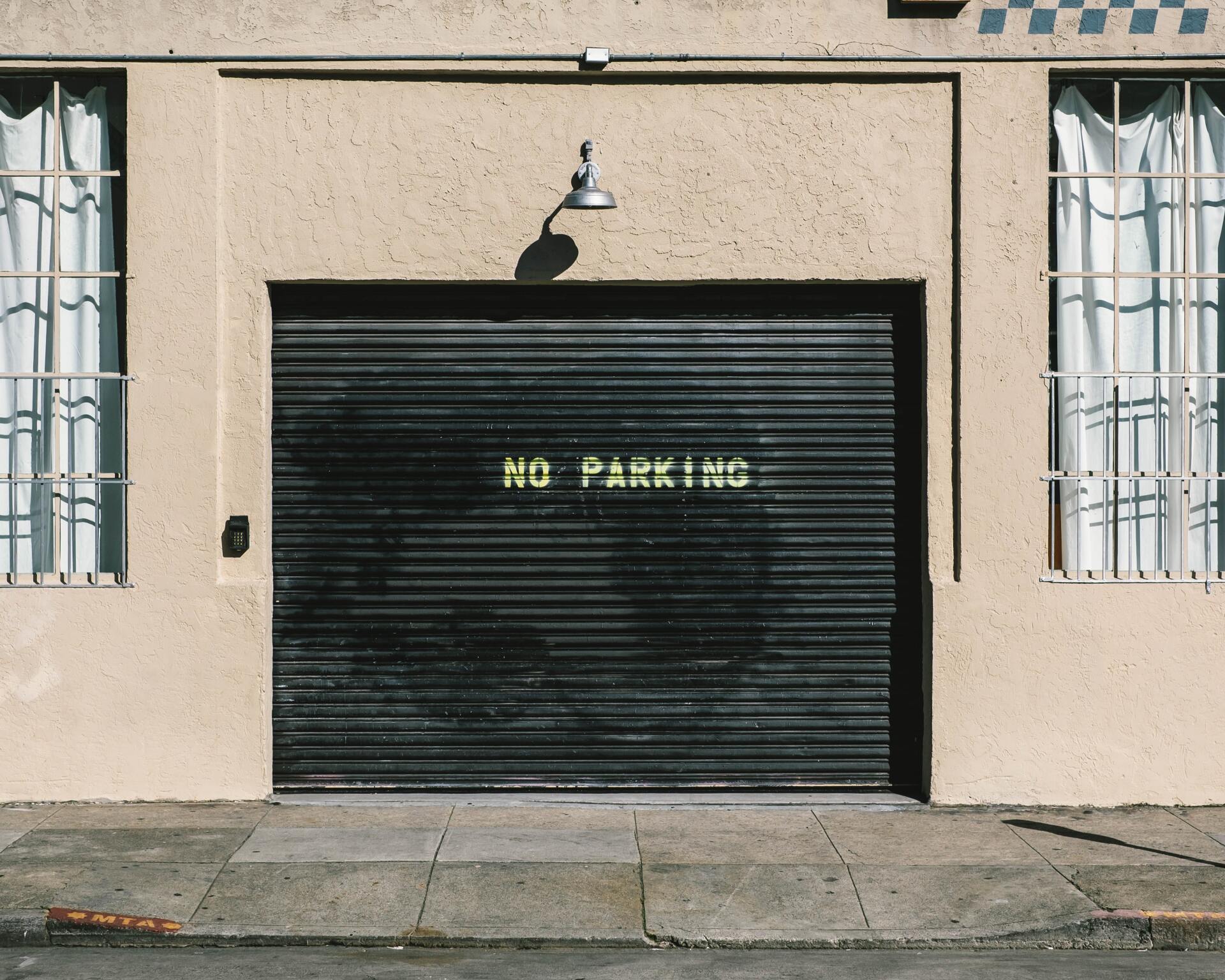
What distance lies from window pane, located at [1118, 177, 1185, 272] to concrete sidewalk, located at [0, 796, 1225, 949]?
11.7 ft

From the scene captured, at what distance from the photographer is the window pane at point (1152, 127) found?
8.97 metres

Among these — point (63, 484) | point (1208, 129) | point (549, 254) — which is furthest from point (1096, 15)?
point (63, 484)

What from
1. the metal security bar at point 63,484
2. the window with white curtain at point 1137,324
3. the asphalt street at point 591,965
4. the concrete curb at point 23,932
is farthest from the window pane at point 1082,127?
the concrete curb at point 23,932

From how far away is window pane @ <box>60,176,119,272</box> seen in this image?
8891 millimetres

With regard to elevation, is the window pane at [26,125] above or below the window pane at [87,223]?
above

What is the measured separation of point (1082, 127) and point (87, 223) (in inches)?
259

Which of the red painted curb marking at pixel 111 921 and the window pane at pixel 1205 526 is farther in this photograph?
the window pane at pixel 1205 526

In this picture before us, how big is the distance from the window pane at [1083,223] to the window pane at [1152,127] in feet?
0.79

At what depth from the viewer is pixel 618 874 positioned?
7156 mm

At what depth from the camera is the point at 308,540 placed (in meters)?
8.88

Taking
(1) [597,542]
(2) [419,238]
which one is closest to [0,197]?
A: (2) [419,238]

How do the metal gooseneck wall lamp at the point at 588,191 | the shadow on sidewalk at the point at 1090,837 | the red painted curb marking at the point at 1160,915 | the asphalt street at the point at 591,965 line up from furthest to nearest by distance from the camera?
the metal gooseneck wall lamp at the point at 588,191
the shadow on sidewalk at the point at 1090,837
the red painted curb marking at the point at 1160,915
the asphalt street at the point at 591,965

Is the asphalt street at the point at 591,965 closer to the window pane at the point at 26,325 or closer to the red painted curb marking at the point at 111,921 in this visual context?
the red painted curb marking at the point at 111,921

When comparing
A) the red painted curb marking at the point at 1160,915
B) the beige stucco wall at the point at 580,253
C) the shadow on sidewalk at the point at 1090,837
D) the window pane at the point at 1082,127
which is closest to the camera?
the red painted curb marking at the point at 1160,915
